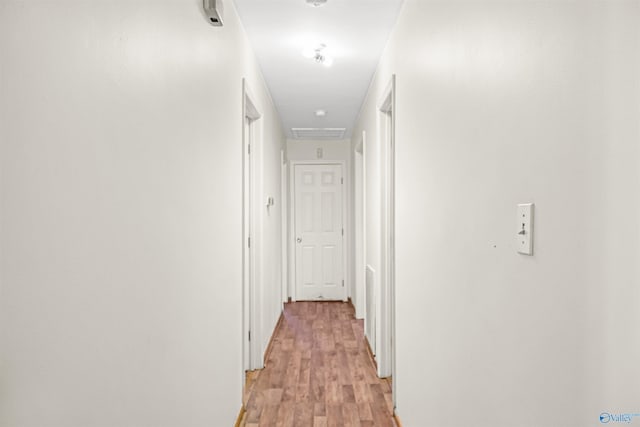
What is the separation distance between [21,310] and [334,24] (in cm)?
239

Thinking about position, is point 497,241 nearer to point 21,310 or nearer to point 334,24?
point 21,310

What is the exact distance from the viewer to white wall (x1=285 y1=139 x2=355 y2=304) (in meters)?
6.41

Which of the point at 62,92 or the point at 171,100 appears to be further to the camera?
the point at 171,100

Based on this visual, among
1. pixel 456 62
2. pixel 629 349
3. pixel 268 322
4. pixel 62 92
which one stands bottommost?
pixel 268 322

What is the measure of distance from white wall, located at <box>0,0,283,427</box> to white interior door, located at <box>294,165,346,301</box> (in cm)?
451

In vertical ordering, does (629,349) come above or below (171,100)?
below

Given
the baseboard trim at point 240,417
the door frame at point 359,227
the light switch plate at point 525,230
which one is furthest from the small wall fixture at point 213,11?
the door frame at point 359,227

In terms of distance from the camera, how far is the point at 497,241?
119 cm

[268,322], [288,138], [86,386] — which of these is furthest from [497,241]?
[288,138]

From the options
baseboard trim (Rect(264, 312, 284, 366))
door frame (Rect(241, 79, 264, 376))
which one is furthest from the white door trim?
door frame (Rect(241, 79, 264, 376))

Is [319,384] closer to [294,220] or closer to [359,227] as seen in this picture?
[359,227]

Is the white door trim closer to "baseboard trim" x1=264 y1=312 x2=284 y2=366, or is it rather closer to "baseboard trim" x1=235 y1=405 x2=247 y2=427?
"baseboard trim" x1=264 y1=312 x2=284 y2=366

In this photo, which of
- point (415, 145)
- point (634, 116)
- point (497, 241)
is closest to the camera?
point (634, 116)

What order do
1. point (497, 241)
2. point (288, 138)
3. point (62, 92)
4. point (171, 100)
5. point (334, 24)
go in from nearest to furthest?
point (62, 92) < point (497, 241) < point (171, 100) < point (334, 24) < point (288, 138)
